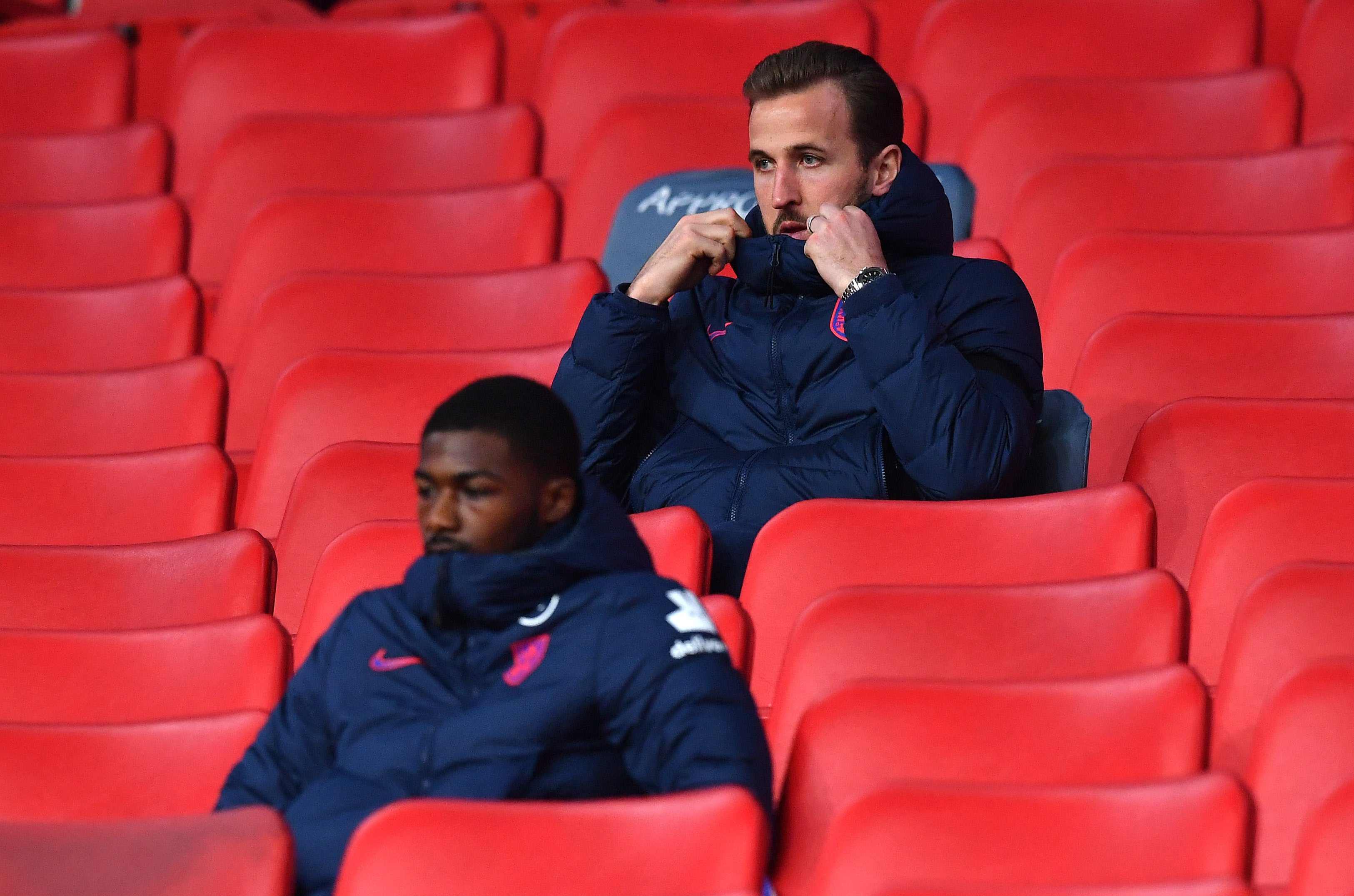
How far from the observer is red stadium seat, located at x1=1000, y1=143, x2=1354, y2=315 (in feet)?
5.50

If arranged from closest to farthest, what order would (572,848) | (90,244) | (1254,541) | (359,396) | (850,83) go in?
(572,848) < (1254,541) < (850,83) < (359,396) < (90,244)

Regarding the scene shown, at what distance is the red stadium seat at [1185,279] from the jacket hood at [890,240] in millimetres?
233

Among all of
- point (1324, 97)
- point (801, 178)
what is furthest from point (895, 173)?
point (1324, 97)

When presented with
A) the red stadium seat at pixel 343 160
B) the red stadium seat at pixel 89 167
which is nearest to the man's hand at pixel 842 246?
the red stadium seat at pixel 343 160

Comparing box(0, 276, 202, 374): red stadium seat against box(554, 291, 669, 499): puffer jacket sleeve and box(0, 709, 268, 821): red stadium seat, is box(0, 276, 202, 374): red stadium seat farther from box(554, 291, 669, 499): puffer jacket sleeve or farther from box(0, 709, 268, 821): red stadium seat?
box(0, 709, 268, 821): red stadium seat

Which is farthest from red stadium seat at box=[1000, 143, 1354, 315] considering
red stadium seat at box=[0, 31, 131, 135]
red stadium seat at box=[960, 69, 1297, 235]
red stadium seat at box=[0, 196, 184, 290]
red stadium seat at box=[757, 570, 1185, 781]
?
red stadium seat at box=[0, 31, 131, 135]

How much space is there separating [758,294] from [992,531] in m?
0.34

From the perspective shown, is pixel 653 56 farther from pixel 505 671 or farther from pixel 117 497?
pixel 505 671

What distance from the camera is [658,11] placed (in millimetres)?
2041

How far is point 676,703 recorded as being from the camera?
835 mm

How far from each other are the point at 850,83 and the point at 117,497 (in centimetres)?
68

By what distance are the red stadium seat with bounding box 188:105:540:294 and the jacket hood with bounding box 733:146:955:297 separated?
64 cm

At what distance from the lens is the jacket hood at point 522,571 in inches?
34.6

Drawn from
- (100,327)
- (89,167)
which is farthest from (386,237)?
(89,167)
